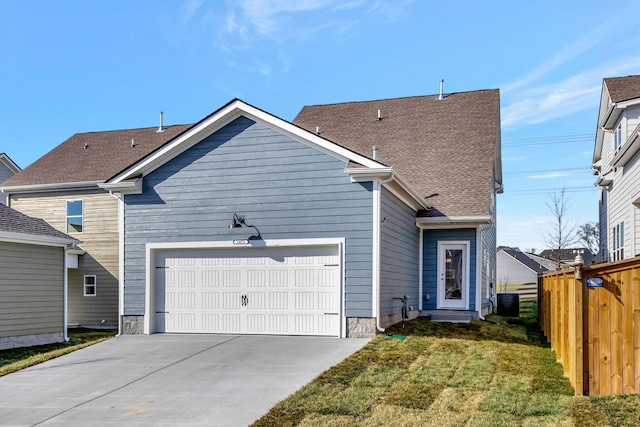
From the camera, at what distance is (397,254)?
13945mm

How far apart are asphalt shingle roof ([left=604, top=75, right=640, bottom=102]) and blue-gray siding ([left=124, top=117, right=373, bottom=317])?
27.1ft

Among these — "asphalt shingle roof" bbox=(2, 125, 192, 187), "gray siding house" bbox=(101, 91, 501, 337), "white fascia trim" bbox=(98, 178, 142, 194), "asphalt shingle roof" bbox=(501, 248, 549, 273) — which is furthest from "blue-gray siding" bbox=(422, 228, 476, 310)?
"asphalt shingle roof" bbox=(501, 248, 549, 273)

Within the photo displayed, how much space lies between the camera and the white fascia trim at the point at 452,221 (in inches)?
607

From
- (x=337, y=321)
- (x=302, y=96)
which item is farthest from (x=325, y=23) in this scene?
(x=302, y=96)

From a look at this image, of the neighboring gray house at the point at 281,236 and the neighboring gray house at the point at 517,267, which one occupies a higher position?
the neighboring gray house at the point at 281,236

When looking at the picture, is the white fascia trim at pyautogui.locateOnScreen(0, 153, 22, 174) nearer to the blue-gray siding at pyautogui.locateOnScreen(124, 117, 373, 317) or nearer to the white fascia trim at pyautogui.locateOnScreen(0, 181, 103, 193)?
the white fascia trim at pyautogui.locateOnScreen(0, 181, 103, 193)

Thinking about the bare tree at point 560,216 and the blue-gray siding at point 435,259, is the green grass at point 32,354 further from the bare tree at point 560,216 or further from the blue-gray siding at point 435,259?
the bare tree at point 560,216

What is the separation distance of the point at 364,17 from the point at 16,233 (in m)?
10.1

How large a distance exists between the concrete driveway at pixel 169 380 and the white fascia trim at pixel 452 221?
17.1 ft

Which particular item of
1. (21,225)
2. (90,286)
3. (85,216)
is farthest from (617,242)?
(85,216)

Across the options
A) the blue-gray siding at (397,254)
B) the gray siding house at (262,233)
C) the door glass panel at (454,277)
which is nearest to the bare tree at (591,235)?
the door glass panel at (454,277)

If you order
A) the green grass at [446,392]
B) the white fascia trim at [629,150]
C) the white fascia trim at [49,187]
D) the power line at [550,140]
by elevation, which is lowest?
the green grass at [446,392]

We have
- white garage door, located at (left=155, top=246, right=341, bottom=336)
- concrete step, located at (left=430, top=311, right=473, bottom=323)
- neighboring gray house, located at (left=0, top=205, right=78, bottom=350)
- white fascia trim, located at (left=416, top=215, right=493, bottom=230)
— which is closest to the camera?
white garage door, located at (left=155, top=246, right=341, bottom=336)

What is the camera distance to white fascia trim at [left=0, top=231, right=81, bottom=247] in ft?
45.5
